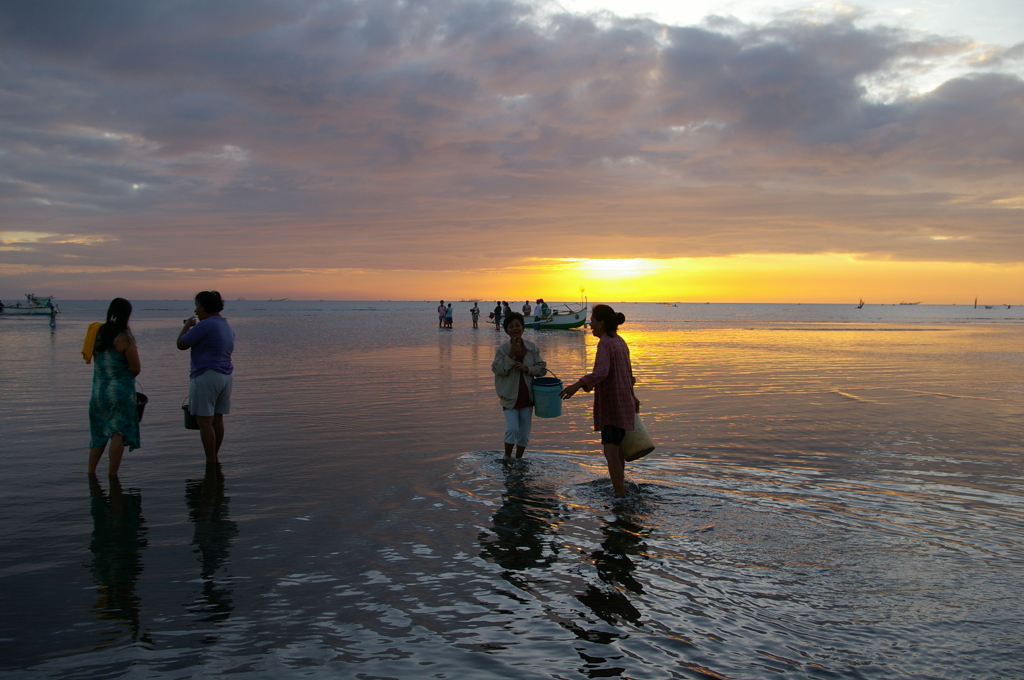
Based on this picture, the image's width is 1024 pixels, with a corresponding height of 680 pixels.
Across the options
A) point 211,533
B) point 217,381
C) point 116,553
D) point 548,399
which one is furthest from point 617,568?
point 217,381

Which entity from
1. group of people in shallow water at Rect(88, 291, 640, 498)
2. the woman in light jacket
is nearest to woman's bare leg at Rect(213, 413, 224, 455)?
group of people in shallow water at Rect(88, 291, 640, 498)

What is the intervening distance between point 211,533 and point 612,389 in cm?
385

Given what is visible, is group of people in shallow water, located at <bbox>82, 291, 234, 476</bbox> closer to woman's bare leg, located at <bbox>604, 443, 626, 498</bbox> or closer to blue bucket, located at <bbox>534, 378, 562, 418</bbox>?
blue bucket, located at <bbox>534, 378, 562, 418</bbox>

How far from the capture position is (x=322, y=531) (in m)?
5.57

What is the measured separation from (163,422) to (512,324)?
6561mm

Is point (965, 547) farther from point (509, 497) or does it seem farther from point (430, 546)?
point (430, 546)

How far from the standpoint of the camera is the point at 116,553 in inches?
198

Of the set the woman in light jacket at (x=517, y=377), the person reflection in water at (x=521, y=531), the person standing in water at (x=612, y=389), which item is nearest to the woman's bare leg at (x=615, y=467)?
the person standing in water at (x=612, y=389)

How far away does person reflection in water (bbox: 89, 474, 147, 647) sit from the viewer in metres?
4.07

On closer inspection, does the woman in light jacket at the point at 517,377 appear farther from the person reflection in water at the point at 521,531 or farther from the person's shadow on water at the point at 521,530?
the person reflection in water at the point at 521,531

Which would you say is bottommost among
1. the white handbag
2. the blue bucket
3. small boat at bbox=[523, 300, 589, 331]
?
the white handbag

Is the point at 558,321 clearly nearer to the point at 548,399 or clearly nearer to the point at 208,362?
the point at 548,399

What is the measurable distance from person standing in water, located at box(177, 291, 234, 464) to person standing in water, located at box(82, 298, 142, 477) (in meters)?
0.57

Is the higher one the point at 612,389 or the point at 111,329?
the point at 111,329
